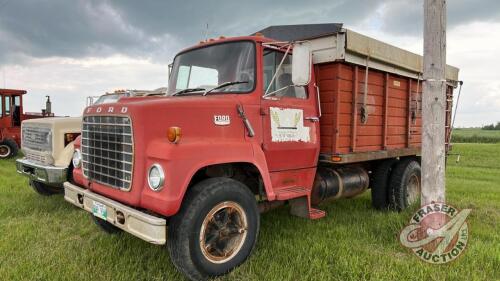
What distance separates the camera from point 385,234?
498 centimetres

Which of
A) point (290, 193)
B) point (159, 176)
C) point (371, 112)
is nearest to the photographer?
point (159, 176)

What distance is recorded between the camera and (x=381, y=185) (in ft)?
21.3

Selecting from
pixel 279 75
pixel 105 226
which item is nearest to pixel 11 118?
pixel 105 226

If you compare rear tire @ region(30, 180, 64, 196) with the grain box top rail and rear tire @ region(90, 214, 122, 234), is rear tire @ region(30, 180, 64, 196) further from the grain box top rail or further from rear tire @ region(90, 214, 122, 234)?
the grain box top rail

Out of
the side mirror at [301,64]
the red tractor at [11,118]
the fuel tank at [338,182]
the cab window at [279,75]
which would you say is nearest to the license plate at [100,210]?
the cab window at [279,75]

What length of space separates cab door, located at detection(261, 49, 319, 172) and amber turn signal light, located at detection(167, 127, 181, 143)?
1.16 m

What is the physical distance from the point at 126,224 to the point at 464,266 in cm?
347

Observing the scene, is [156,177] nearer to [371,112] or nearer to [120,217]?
[120,217]

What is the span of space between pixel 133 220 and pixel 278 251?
177cm

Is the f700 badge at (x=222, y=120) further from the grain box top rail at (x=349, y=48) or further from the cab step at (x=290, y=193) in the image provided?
the grain box top rail at (x=349, y=48)

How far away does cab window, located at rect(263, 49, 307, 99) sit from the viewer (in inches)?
176

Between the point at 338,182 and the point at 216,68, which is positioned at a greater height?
the point at 216,68

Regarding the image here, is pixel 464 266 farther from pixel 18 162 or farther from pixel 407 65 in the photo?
pixel 18 162

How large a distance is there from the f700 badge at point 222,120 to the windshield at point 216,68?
1.55 ft
